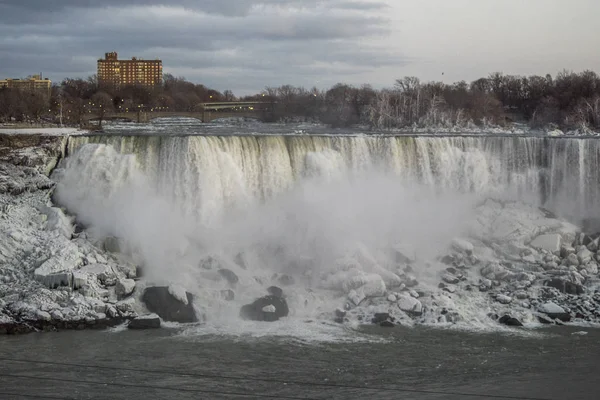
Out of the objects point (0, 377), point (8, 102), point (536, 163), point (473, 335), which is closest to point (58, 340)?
point (0, 377)

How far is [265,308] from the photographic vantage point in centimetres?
2066

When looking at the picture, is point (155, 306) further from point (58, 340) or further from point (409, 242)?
point (409, 242)

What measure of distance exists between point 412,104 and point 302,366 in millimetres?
47156

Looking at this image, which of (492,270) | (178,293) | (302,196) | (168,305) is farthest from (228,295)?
(492,270)

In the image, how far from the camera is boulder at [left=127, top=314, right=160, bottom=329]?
64.2ft

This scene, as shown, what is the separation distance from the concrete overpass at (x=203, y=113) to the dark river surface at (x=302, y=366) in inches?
1261

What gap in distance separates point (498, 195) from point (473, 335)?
12501 millimetres

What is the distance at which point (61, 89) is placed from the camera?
89500 mm

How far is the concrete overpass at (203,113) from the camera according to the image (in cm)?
5615

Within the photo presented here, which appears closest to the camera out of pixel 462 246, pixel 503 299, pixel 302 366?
pixel 302 366

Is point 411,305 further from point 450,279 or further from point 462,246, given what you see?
point 462,246

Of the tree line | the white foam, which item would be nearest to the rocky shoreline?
the white foam

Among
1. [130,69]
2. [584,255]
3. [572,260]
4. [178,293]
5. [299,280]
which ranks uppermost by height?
[130,69]

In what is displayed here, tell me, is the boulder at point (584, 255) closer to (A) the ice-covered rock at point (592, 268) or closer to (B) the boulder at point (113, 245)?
(A) the ice-covered rock at point (592, 268)
